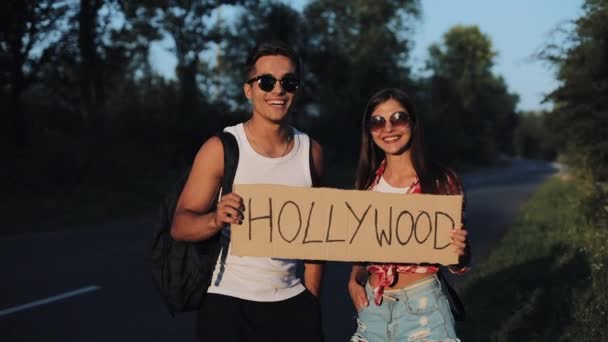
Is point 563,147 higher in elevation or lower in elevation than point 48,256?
higher

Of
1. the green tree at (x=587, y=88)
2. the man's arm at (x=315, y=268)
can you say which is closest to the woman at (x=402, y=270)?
the man's arm at (x=315, y=268)

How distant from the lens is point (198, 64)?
89.7 ft

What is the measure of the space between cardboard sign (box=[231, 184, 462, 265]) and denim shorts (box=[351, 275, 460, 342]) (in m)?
0.14

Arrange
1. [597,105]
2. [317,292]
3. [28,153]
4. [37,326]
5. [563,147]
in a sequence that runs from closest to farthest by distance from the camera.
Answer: [317,292]
[37,326]
[597,105]
[563,147]
[28,153]

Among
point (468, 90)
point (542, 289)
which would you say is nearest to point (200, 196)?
point (542, 289)

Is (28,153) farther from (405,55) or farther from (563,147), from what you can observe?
(405,55)

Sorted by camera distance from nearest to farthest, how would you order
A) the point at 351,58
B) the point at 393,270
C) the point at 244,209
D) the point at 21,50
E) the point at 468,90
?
the point at 244,209, the point at 393,270, the point at 21,50, the point at 351,58, the point at 468,90

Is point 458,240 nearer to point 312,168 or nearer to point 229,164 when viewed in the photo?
point 312,168

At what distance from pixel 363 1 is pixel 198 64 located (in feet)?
73.0

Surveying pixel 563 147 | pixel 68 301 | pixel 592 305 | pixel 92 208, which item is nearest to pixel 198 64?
pixel 92 208

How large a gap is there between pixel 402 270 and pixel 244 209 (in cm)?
74

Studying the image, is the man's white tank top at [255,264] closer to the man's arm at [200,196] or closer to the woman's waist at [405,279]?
the man's arm at [200,196]

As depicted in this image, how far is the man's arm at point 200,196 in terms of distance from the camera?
7.72ft

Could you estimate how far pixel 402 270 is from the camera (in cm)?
270
